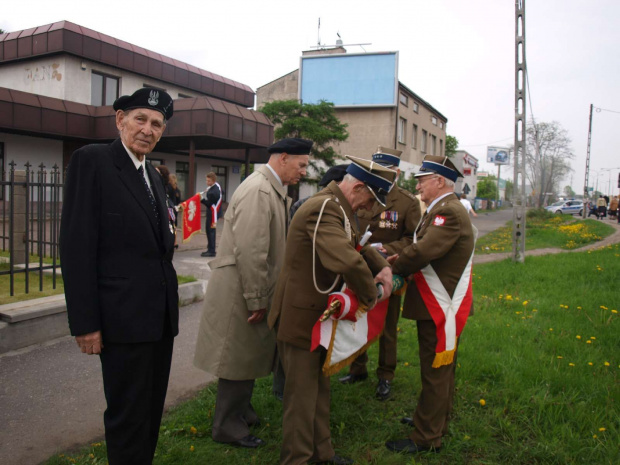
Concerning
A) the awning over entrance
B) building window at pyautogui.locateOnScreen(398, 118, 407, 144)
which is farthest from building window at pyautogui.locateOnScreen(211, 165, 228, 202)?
building window at pyautogui.locateOnScreen(398, 118, 407, 144)

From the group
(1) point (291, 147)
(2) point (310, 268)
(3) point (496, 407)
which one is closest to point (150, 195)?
(2) point (310, 268)

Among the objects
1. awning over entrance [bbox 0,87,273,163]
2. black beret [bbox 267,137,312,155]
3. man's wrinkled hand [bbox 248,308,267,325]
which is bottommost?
man's wrinkled hand [bbox 248,308,267,325]

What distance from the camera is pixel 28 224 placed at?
612 centimetres

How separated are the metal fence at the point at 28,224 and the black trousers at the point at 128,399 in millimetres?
3962

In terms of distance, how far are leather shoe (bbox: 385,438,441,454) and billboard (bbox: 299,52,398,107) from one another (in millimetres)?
30481

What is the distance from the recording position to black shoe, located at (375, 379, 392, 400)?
163 inches

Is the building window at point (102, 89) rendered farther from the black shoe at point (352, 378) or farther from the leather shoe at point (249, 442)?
the leather shoe at point (249, 442)

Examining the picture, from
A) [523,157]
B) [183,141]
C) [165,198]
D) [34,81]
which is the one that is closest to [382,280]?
[165,198]

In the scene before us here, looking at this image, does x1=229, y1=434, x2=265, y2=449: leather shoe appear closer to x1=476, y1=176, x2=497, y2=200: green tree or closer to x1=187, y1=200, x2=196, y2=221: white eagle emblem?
x1=187, y1=200, x2=196, y2=221: white eagle emblem

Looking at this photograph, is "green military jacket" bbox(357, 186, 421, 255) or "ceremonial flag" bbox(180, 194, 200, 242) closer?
"green military jacket" bbox(357, 186, 421, 255)

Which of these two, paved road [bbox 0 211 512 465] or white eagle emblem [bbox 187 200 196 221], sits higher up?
white eagle emblem [bbox 187 200 196 221]

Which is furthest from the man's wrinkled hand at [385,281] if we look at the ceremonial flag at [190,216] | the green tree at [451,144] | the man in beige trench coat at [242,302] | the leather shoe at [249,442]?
the green tree at [451,144]

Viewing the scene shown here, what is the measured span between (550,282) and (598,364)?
4161 millimetres

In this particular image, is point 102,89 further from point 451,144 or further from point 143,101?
point 451,144
